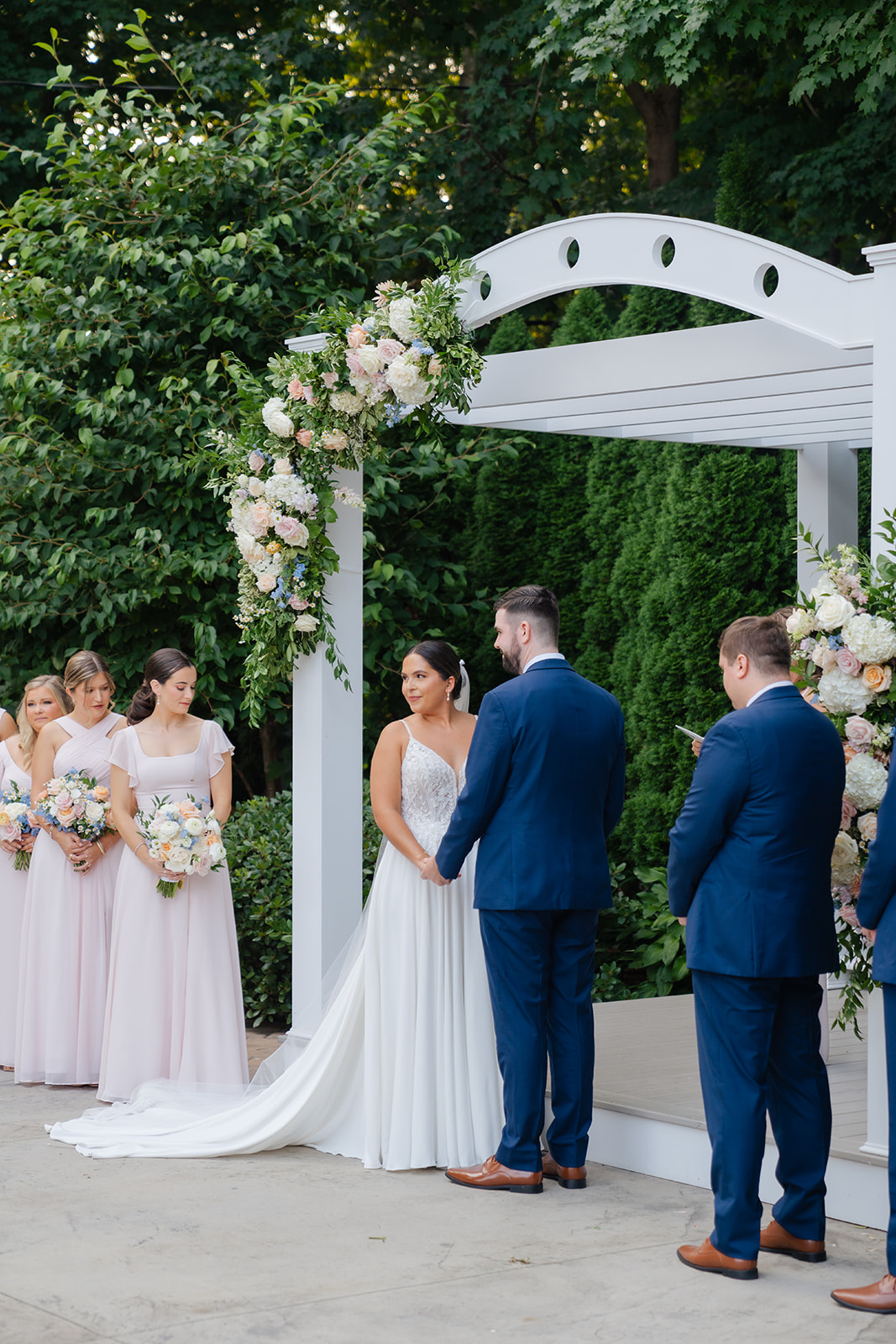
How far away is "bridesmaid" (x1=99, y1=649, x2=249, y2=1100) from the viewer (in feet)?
21.9

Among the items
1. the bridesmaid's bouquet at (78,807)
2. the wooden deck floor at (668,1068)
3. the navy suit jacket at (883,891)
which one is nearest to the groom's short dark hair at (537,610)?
the navy suit jacket at (883,891)

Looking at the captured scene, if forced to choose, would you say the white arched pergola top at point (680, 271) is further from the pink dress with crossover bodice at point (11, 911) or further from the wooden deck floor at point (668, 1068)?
the pink dress with crossover bodice at point (11, 911)

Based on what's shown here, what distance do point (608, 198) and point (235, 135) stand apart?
566 centimetres

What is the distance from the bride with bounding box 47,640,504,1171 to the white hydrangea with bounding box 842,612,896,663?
1.73 m

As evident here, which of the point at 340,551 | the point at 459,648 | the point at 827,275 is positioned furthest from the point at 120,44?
the point at 827,275

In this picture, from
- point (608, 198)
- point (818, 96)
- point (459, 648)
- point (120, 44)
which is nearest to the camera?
point (459, 648)

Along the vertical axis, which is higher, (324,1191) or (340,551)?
(340,551)

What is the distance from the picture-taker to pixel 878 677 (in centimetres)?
Answer: 456

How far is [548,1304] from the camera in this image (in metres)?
4.21

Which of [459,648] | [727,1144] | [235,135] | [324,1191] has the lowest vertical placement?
[324,1191]

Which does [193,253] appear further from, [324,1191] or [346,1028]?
[324,1191]

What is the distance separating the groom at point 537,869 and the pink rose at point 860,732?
3.15 feet

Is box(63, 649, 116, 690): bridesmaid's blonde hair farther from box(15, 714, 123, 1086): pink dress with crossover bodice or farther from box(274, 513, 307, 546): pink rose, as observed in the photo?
box(274, 513, 307, 546): pink rose

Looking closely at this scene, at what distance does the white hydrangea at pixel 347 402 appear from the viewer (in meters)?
6.29
